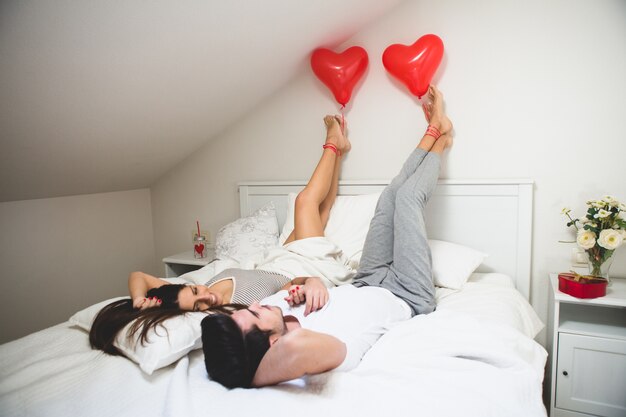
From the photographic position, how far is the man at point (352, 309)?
0.90m

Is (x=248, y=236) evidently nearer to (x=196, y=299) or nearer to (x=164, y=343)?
(x=196, y=299)

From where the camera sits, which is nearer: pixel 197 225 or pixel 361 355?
pixel 361 355

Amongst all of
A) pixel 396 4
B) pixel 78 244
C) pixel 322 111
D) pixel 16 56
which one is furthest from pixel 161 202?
pixel 396 4

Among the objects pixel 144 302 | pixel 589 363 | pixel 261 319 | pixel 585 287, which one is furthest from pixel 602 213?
pixel 144 302

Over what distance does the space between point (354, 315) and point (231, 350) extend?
17.6 inches

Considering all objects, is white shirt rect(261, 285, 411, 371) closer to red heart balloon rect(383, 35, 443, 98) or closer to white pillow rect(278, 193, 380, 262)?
white pillow rect(278, 193, 380, 262)

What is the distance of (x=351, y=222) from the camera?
206 centimetres

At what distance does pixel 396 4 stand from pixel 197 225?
1994mm

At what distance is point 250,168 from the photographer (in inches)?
106

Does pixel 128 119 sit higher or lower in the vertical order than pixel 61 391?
higher

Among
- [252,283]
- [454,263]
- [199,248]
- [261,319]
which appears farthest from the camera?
[199,248]

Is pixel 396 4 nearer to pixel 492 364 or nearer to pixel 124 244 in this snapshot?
pixel 492 364

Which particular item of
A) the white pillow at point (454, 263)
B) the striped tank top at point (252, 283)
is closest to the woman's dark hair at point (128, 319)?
the striped tank top at point (252, 283)

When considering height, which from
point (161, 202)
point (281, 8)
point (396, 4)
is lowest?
point (161, 202)
